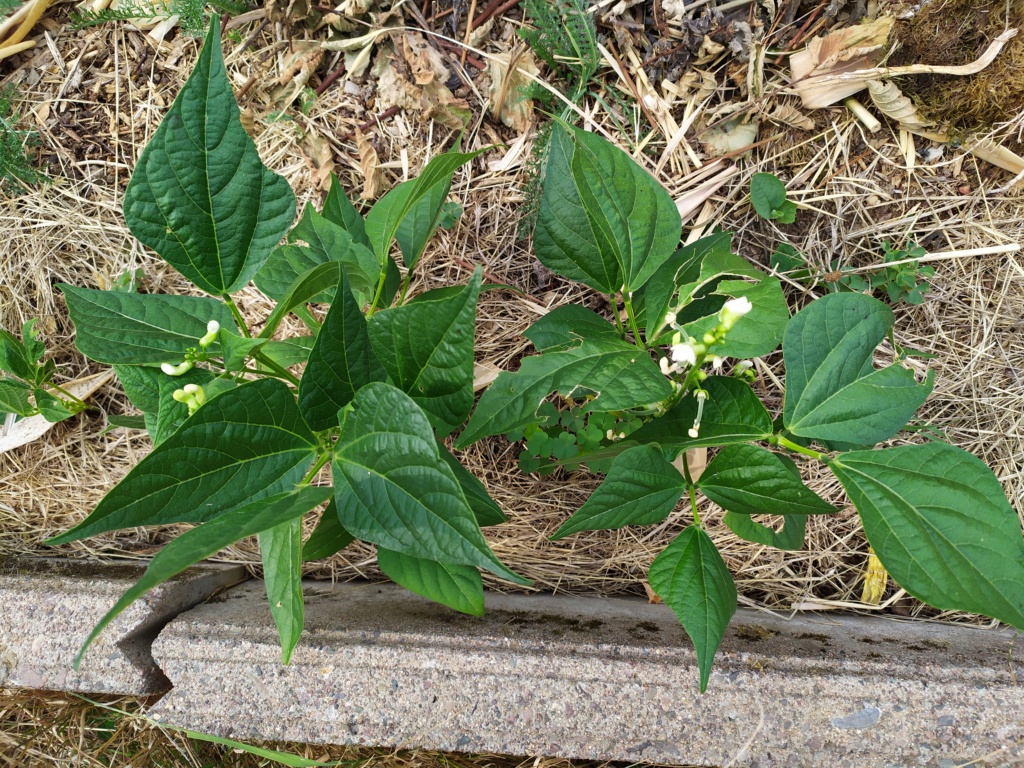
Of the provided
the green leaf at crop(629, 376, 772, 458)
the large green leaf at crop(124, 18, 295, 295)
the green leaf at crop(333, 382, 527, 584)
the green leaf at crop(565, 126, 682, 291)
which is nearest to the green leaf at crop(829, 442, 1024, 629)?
the green leaf at crop(629, 376, 772, 458)

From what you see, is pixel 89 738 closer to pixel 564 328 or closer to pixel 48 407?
pixel 48 407

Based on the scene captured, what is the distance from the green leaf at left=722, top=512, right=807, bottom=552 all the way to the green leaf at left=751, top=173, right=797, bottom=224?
0.70 metres

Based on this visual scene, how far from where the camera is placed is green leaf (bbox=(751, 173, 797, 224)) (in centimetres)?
148

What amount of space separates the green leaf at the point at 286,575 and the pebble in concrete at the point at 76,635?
2.20ft

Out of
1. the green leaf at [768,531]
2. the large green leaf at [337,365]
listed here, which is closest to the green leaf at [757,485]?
the green leaf at [768,531]

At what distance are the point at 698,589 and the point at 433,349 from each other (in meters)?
0.55

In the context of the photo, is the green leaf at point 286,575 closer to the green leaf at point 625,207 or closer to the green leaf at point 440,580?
the green leaf at point 440,580

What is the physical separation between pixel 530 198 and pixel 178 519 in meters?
1.10

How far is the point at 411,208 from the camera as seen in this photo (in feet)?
3.52

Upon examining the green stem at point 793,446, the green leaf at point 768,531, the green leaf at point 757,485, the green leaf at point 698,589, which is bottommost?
the green leaf at point 768,531

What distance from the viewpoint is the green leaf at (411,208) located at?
3.07ft

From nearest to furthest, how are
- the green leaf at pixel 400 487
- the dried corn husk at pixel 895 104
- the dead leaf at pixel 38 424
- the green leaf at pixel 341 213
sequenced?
the green leaf at pixel 400 487 < the green leaf at pixel 341 213 < the dried corn husk at pixel 895 104 < the dead leaf at pixel 38 424

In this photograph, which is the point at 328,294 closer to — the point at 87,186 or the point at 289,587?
the point at 289,587

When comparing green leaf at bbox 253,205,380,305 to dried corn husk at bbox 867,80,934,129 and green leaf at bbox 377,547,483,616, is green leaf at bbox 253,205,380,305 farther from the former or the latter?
dried corn husk at bbox 867,80,934,129
